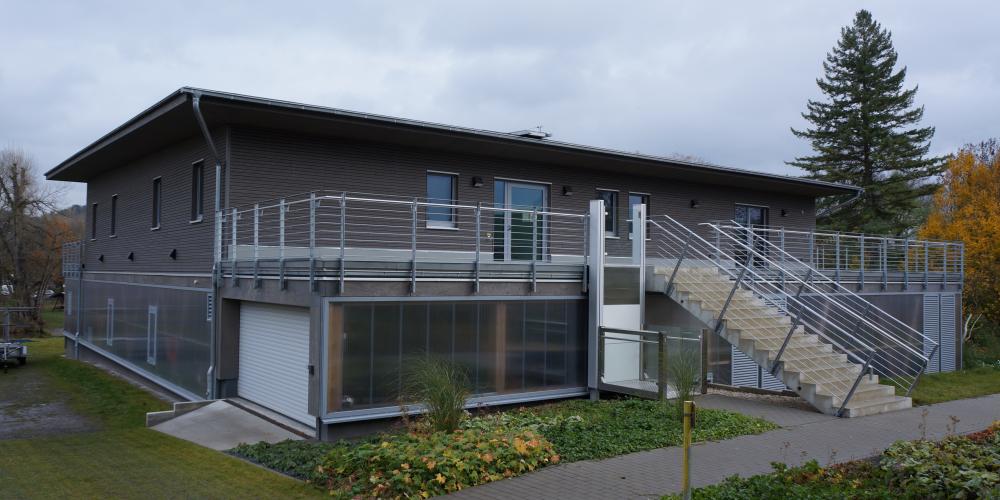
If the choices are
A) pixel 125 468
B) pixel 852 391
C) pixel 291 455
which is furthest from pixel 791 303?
pixel 125 468

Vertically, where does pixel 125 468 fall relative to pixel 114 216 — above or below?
below

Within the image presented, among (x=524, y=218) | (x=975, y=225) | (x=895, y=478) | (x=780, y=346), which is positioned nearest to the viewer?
(x=895, y=478)

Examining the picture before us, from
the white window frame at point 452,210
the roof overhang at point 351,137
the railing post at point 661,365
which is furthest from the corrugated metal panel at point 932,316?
the white window frame at point 452,210

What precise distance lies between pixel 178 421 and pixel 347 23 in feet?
26.7

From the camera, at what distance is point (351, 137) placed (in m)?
15.8

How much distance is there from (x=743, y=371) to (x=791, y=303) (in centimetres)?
196

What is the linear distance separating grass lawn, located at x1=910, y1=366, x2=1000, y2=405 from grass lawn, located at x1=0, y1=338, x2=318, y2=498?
1173cm

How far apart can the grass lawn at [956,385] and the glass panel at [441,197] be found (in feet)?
32.2

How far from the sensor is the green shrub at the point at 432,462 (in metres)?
8.12

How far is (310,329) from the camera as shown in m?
11.3

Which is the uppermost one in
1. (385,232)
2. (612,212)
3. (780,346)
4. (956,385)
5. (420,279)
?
(612,212)

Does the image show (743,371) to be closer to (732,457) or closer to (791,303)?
(791,303)

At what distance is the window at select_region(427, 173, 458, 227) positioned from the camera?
16.8 meters

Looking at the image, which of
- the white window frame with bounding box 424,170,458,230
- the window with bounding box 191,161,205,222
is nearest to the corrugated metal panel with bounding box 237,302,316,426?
the window with bounding box 191,161,205,222
